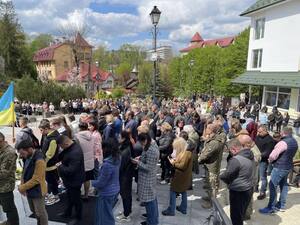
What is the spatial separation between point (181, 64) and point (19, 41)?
26.9 meters

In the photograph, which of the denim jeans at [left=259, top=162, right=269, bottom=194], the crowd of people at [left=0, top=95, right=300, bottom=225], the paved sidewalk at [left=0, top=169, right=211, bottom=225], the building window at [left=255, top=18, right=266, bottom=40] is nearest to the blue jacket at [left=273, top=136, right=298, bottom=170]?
the crowd of people at [left=0, top=95, right=300, bottom=225]

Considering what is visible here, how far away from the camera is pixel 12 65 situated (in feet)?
151

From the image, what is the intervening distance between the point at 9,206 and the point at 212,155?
155 inches

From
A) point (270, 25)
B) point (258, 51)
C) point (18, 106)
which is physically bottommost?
point (18, 106)

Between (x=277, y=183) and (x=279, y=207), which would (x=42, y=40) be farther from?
(x=277, y=183)

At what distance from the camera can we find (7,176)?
4551 millimetres

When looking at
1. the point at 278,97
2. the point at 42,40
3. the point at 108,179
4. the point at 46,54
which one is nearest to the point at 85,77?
the point at 46,54

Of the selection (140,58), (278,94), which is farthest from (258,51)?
(140,58)

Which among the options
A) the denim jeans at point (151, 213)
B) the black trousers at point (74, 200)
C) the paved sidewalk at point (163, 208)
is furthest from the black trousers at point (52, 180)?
the denim jeans at point (151, 213)

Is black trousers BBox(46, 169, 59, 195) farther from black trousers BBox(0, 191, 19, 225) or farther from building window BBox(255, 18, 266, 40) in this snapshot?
building window BBox(255, 18, 266, 40)

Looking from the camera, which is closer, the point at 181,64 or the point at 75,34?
the point at 75,34

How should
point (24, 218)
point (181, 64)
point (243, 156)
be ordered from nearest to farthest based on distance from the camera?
point (243, 156)
point (24, 218)
point (181, 64)

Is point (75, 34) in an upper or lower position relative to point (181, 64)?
upper

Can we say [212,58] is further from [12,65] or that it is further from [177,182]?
[177,182]
